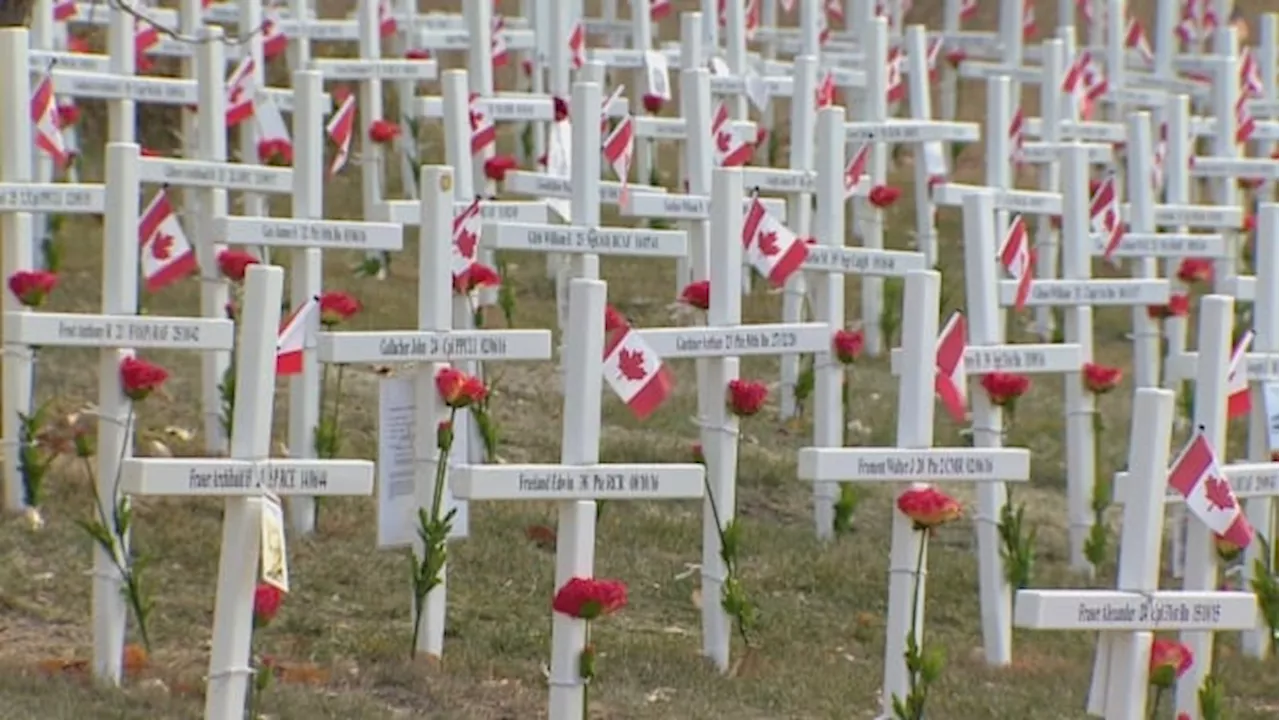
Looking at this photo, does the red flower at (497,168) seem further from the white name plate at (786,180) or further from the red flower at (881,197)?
the red flower at (881,197)

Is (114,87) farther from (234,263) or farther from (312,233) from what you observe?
(312,233)

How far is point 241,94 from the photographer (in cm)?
1050

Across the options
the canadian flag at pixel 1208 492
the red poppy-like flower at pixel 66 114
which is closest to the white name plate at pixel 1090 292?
the canadian flag at pixel 1208 492

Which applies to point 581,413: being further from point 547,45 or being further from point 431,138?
point 431,138

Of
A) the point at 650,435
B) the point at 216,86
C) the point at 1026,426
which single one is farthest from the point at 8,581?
the point at 1026,426

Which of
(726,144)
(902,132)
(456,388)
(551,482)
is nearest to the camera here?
(551,482)

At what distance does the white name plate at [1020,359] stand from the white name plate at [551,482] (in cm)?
149

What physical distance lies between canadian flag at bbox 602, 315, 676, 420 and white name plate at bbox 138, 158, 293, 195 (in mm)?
2233

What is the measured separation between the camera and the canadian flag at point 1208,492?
6586 millimetres

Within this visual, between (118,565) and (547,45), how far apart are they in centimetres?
660

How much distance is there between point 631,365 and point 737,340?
2.80 feet

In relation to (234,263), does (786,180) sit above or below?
above

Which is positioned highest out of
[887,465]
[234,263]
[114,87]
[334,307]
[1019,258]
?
[114,87]

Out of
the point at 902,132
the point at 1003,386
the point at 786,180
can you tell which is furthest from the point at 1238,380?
the point at 902,132
